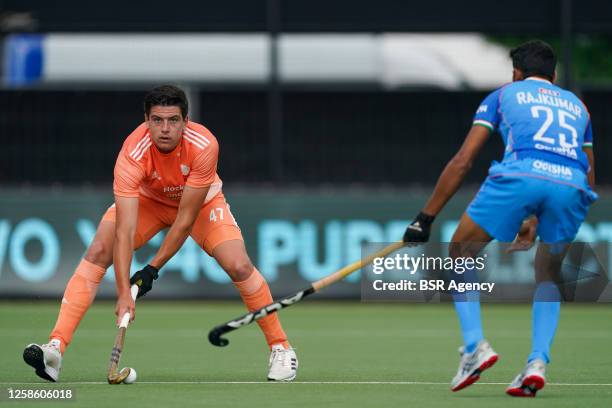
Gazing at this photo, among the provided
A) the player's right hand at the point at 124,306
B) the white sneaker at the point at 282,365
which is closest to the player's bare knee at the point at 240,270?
the white sneaker at the point at 282,365

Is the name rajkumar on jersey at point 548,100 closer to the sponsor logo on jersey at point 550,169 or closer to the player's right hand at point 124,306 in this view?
the sponsor logo on jersey at point 550,169

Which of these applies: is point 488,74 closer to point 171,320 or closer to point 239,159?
point 239,159

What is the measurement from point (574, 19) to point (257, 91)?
3.75 meters

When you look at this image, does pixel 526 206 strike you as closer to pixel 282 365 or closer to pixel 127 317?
pixel 282 365

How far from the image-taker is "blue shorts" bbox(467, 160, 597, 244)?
308 inches

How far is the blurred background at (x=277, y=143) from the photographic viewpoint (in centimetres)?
1530

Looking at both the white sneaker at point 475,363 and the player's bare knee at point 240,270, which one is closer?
the white sneaker at point 475,363

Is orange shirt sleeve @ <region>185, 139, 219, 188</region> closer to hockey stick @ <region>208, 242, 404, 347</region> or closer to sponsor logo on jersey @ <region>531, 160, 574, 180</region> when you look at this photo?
hockey stick @ <region>208, 242, 404, 347</region>

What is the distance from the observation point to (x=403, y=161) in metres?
16.6

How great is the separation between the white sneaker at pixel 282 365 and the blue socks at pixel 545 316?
1613mm

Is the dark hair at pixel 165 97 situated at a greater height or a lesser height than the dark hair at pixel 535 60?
lesser

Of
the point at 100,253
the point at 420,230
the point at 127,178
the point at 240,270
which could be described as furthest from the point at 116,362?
the point at 420,230

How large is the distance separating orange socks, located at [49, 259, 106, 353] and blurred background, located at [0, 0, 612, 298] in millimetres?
6105

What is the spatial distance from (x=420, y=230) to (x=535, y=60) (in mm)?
1127
